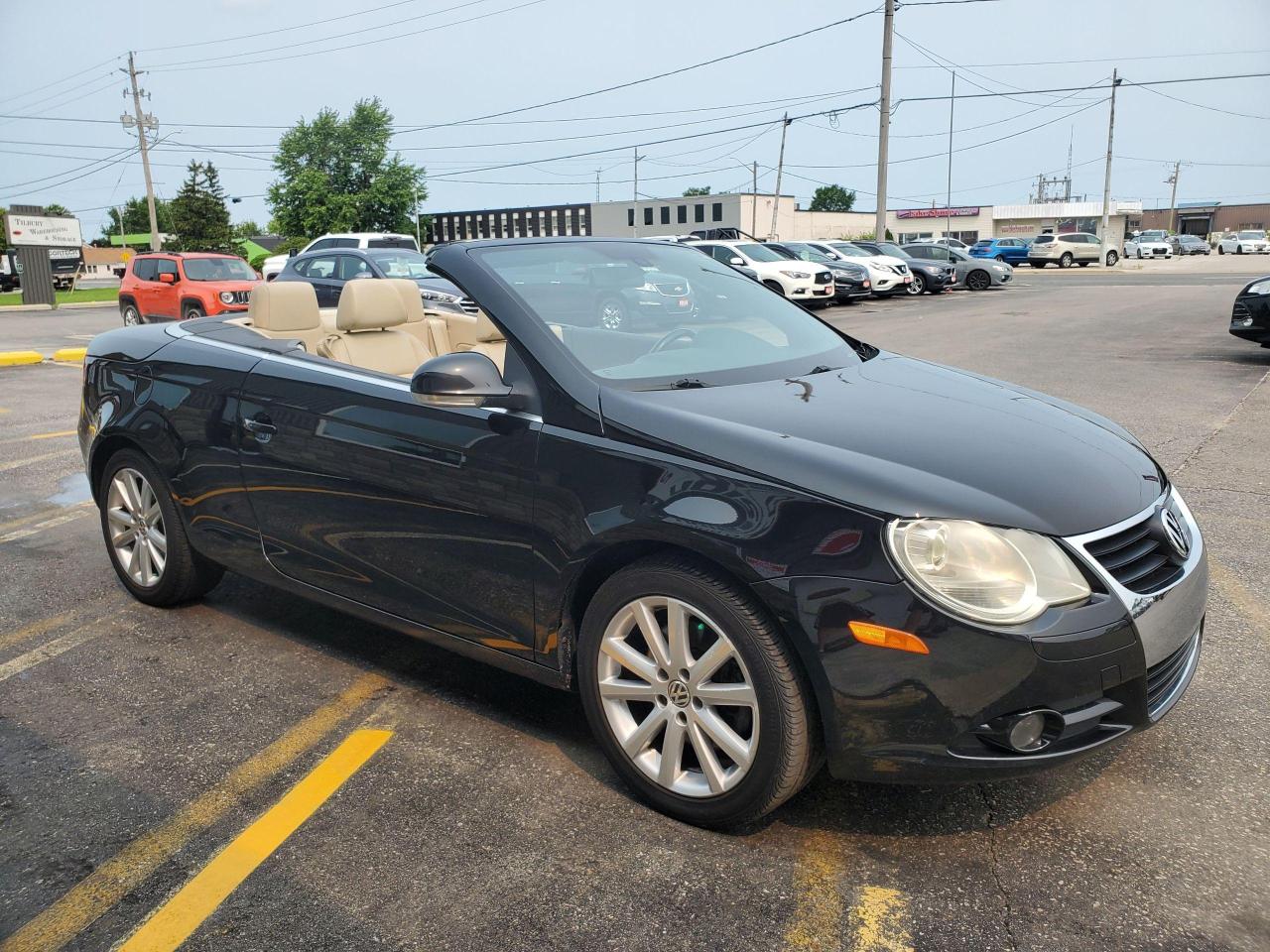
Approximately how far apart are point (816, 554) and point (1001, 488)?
0.53 m

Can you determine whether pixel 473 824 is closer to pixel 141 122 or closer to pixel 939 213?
pixel 141 122

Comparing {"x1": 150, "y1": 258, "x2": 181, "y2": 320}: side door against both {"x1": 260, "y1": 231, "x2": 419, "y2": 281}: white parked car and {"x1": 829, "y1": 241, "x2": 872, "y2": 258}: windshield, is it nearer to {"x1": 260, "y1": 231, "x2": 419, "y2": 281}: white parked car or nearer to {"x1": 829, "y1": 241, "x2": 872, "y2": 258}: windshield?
{"x1": 260, "y1": 231, "x2": 419, "y2": 281}: white parked car

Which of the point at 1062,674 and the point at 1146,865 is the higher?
the point at 1062,674

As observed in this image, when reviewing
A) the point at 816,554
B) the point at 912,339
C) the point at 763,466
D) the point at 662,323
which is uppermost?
the point at 662,323

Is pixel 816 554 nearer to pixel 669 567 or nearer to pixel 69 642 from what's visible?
pixel 669 567

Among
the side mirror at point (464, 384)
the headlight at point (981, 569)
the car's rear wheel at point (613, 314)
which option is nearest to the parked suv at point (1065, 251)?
the car's rear wheel at point (613, 314)

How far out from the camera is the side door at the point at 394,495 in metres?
3.20

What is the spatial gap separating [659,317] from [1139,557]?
5.79 feet

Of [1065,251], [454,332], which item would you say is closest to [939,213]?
[1065,251]

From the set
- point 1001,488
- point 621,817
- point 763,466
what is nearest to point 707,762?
point 621,817

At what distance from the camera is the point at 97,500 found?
16.1 feet

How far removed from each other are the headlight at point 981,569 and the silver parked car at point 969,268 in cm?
3220

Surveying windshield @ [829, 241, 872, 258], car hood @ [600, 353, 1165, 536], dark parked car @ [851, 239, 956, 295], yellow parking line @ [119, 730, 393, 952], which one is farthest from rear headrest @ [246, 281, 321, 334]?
dark parked car @ [851, 239, 956, 295]

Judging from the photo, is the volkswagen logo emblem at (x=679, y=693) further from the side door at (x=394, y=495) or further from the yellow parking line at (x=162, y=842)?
the yellow parking line at (x=162, y=842)
